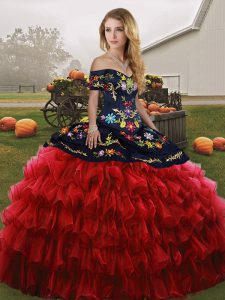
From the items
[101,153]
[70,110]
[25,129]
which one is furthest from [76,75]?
[101,153]

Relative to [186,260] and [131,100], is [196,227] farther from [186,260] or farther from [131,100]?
[131,100]

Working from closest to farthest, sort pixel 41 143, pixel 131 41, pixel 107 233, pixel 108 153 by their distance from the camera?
pixel 107 233, pixel 108 153, pixel 131 41, pixel 41 143

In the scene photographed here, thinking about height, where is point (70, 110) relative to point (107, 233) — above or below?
above

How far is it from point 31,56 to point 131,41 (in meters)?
65.2

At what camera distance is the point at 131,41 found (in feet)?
14.2

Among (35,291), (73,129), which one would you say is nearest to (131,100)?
(73,129)

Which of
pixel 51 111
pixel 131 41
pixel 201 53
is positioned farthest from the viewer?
pixel 201 53

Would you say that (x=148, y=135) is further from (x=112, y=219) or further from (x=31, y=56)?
(x=31, y=56)

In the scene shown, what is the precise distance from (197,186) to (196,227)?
0.39m

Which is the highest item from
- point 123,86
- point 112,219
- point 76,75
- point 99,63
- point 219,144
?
point 76,75

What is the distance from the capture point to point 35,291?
4332 mm

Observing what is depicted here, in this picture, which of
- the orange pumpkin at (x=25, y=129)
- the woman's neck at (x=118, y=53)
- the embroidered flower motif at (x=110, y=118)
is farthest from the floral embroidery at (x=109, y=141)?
the orange pumpkin at (x=25, y=129)

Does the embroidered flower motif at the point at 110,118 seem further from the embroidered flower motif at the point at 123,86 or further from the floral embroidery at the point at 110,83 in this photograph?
the embroidered flower motif at the point at 123,86

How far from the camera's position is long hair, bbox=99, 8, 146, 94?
14.1 ft
